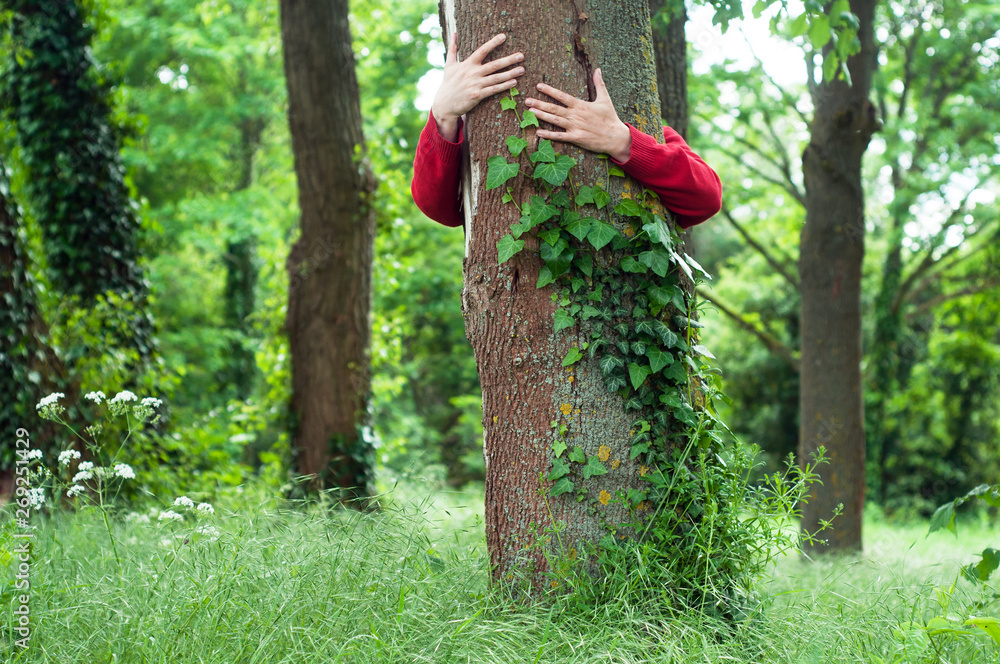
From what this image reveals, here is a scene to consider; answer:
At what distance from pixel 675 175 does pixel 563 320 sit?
2.25 ft

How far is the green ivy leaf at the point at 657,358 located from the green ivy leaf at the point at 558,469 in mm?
411

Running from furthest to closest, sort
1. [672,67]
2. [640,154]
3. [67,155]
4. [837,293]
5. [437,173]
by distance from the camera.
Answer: [837,293] → [67,155] → [672,67] → [437,173] → [640,154]

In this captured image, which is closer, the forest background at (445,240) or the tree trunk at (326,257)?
the tree trunk at (326,257)

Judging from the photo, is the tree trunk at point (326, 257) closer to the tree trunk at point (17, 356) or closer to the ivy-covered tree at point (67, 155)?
the ivy-covered tree at point (67, 155)

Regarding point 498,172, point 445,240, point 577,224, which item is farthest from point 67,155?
point 445,240

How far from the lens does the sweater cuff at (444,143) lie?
2.68 m

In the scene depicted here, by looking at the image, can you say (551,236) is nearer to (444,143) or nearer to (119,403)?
(444,143)

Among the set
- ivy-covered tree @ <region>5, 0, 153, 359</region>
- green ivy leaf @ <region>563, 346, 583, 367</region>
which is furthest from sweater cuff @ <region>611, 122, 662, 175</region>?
ivy-covered tree @ <region>5, 0, 153, 359</region>

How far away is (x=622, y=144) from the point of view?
8.04 ft

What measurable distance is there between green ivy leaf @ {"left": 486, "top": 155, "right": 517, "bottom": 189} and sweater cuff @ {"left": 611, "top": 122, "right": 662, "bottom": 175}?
38cm

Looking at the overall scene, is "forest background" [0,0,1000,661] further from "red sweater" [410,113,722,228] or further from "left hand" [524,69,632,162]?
"left hand" [524,69,632,162]

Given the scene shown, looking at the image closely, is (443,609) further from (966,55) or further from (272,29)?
(966,55)

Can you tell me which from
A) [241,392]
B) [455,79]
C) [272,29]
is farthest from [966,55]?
[241,392]

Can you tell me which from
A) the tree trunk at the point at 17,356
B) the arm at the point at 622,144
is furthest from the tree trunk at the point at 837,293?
the tree trunk at the point at 17,356
